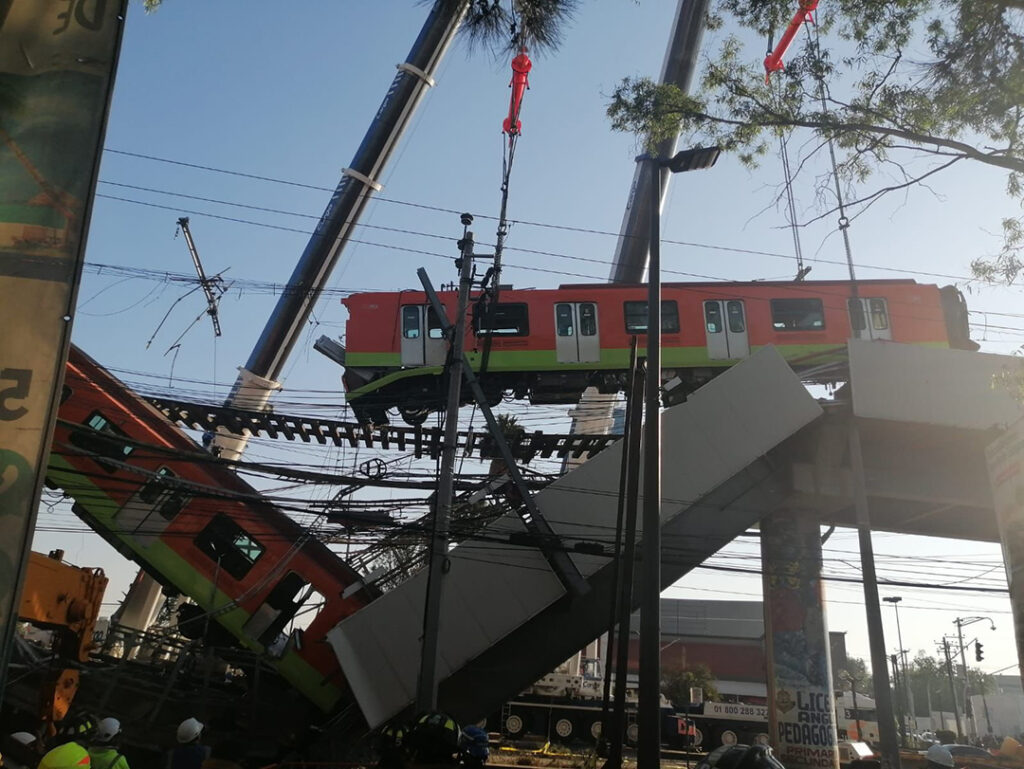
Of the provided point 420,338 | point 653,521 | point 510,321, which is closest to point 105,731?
point 653,521

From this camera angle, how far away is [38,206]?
95.7 inches

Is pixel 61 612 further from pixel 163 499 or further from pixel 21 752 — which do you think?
pixel 163 499

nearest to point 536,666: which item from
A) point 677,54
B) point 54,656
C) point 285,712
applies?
point 285,712

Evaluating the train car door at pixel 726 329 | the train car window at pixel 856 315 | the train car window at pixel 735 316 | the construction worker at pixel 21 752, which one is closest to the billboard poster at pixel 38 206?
the construction worker at pixel 21 752

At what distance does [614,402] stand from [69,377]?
1364cm

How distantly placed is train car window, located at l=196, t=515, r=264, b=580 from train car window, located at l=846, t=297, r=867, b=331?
16686 mm

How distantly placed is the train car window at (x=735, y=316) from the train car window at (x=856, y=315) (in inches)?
121

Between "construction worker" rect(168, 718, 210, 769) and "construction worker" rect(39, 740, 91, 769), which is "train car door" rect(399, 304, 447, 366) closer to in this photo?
"construction worker" rect(168, 718, 210, 769)

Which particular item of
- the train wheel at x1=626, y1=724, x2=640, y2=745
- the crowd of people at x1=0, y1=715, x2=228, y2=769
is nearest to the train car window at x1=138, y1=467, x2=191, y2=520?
the crowd of people at x1=0, y1=715, x2=228, y2=769

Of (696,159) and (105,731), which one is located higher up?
(696,159)

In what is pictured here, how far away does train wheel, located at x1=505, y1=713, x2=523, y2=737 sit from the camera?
23.0 metres

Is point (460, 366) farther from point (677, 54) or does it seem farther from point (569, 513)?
point (677, 54)

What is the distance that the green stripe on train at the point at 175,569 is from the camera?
55.3 ft

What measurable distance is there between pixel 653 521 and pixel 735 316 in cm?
1414
